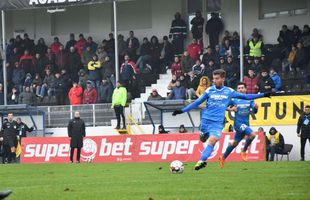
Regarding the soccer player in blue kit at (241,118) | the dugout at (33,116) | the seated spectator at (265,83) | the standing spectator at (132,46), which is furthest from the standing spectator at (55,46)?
the soccer player in blue kit at (241,118)

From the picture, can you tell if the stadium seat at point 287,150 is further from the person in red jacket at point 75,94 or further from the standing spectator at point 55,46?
the standing spectator at point 55,46

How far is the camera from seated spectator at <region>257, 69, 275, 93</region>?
30.8 m

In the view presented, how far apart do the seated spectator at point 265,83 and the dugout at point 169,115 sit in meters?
3.43

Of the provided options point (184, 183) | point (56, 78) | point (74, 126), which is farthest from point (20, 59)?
point (184, 183)

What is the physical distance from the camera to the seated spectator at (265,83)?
30.8m

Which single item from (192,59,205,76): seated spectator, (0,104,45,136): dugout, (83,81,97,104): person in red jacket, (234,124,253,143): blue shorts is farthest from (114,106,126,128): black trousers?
(234,124,253,143): blue shorts

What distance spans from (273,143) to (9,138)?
35.2 feet

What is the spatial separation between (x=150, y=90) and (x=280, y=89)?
7.08m

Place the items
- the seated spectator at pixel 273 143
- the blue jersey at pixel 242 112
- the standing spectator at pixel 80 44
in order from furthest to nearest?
the standing spectator at pixel 80 44, the seated spectator at pixel 273 143, the blue jersey at pixel 242 112

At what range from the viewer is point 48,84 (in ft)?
124

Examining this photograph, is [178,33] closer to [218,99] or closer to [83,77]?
[83,77]

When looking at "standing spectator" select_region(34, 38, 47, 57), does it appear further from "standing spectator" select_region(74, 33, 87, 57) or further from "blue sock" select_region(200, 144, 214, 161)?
"blue sock" select_region(200, 144, 214, 161)

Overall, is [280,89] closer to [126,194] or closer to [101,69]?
[101,69]

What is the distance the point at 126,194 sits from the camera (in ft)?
45.3
